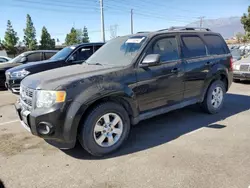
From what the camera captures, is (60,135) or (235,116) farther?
(235,116)

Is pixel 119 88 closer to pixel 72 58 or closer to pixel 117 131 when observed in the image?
pixel 117 131

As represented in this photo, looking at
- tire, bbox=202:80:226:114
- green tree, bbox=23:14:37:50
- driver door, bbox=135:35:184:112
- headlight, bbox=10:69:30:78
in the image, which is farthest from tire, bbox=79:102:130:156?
green tree, bbox=23:14:37:50

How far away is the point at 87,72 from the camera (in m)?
3.70

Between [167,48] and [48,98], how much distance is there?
2416 millimetres

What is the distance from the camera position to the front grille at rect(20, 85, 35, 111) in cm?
343

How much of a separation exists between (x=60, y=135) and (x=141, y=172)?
120 cm

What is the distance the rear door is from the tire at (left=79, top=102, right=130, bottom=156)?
1.68m

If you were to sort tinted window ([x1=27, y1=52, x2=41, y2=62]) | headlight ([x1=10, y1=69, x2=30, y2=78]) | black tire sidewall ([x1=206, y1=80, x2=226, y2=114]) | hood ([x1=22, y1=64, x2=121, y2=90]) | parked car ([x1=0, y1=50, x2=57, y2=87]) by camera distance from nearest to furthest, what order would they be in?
hood ([x1=22, y1=64, x2=121, y2=90]) < black tire sidewall ([x1=206, y1=80, x2=226, y2=114]) < headlight ([x1=10, y1=69, x2=30, y2=78]) < parked car ([x1=0, y1=50, x2=57, y2=87]) < tinted window ([x1=27, y1=52, x2=41, y2=62])

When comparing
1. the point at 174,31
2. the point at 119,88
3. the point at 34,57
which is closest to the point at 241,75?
the point at 174,31

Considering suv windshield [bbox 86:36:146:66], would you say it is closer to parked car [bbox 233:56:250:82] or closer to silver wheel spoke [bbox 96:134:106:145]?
silver wheel spoke [bbox 96:134:106:145]

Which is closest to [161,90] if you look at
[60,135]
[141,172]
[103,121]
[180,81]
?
[180,81]

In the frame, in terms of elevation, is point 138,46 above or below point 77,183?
above

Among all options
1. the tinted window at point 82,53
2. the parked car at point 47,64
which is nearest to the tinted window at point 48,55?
the parked car at point 47,64

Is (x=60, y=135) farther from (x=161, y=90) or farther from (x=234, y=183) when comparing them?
(x=234, y=183)
